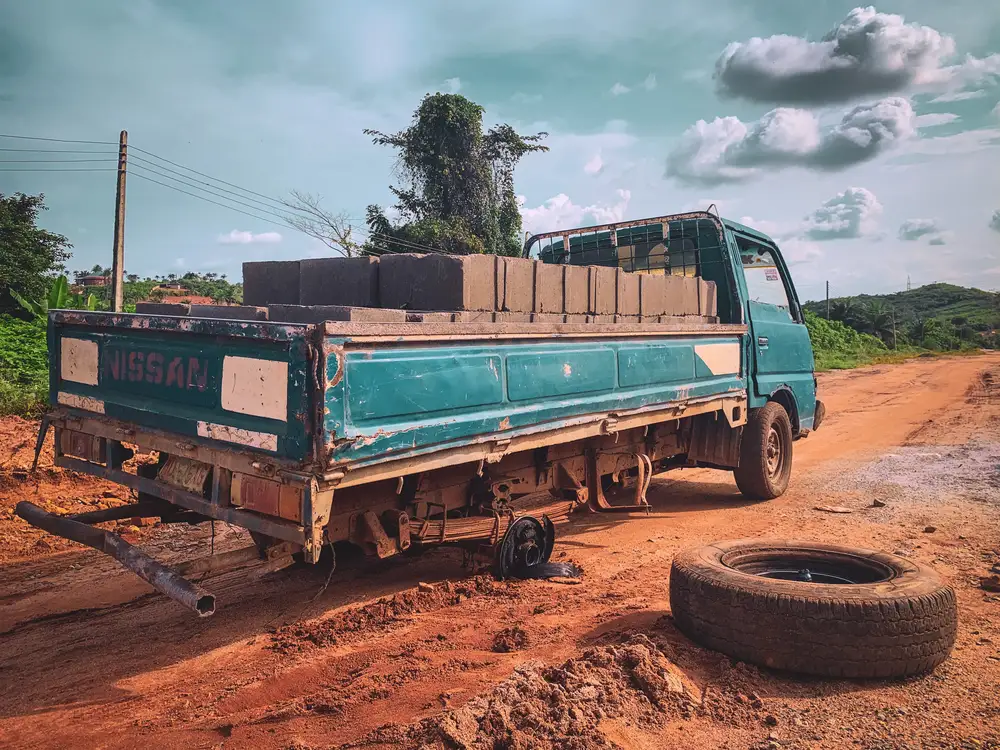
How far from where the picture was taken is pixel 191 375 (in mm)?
3357

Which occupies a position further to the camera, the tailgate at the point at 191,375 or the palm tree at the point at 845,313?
the palm tree at the point at 845,313

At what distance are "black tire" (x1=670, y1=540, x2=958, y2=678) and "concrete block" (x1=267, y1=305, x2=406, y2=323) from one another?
1.88 m

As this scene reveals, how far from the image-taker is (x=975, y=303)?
75250 mm

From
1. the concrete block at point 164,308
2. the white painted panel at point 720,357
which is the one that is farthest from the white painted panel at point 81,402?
the white painted panel at point 720,357

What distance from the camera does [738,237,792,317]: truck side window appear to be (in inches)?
271

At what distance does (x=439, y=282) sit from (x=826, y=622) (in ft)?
8.01

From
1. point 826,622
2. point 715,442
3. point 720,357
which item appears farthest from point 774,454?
point 826,622

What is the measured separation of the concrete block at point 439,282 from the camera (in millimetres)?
3770

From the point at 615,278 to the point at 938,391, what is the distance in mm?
15005

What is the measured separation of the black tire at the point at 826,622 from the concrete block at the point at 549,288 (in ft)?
5.93

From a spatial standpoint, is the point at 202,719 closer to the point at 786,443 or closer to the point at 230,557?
the point at 230,557

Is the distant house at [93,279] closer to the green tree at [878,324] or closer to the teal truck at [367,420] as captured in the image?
the green tree at [878,324]

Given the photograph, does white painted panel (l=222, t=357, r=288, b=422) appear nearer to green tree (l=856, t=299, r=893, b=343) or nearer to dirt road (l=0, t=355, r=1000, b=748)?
dirt road (l=0, t=355, r=1000, b=748)

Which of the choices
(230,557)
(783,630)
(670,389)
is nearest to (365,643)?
(230,557)
